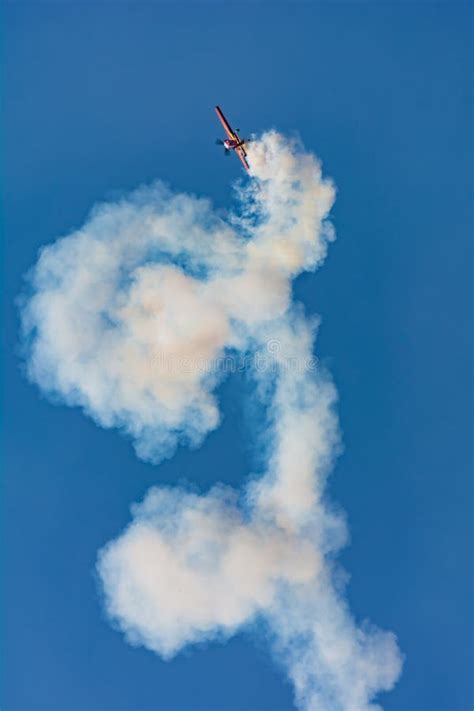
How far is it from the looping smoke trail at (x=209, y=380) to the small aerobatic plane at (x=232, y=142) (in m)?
1.11

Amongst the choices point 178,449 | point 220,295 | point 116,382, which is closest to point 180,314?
point 220,295

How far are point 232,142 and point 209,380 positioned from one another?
930 inches

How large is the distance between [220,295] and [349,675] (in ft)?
132

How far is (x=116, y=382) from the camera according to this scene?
47.4 m

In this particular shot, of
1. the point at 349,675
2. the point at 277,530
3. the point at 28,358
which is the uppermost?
the point at 28,358

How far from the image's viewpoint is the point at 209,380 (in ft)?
154

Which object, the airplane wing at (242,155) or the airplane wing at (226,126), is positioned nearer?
the airplane wing at (226,126)

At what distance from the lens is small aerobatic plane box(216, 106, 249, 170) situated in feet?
152

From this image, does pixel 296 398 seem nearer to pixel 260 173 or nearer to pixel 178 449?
pixel 178 449

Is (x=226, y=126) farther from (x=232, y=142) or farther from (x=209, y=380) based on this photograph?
(x=209, y=380)

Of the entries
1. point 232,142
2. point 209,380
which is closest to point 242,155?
point 232,142

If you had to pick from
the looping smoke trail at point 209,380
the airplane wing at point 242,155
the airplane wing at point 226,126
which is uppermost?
the airplane wing at point 226,126

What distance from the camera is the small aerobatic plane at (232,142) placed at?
152ft

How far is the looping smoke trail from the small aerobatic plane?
1109mm
